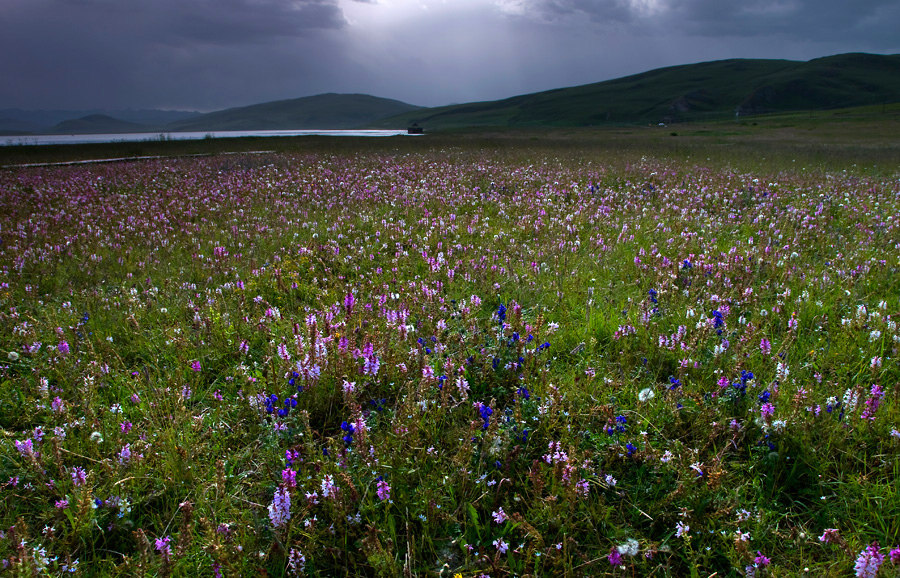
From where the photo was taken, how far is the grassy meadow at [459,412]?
257cm

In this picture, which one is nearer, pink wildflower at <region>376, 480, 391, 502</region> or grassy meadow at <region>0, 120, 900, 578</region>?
grassy meadow at <region>0, 120, 900, 578</region>

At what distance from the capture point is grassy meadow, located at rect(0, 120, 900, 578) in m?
2.57

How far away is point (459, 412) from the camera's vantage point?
11.6ft

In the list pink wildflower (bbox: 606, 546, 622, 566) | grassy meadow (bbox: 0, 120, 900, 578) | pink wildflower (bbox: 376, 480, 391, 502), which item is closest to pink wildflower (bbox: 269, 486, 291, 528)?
grassy meadow (bbox: 0, 120, 900, 578)

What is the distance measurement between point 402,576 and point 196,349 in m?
3.24

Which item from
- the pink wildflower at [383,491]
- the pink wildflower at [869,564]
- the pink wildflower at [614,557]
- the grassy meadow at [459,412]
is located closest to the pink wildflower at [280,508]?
the grassy meadow at [459,412]

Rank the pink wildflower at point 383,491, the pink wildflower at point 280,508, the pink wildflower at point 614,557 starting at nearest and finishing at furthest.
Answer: the pink wildflower at point 614,557 → the pink wildflower at point 280,508 → the pink wildflower at point 383,491

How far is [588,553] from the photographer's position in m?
2.55

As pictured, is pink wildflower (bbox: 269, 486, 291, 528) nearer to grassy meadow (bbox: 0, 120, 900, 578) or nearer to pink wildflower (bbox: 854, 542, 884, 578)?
grassy meadow (bbox: 0, 120, 900, 578)

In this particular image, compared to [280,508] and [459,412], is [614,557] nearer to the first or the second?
[459,412]

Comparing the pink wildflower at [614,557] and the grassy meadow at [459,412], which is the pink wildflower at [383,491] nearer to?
the grassy meadow at [459,412]

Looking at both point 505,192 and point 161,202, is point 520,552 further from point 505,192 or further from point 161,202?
point 161,202

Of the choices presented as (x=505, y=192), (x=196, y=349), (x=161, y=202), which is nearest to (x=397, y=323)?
(x=196, y=349)

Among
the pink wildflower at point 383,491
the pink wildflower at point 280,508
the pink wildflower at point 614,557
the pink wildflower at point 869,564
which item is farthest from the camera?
the pink wildflower at point 383,491
